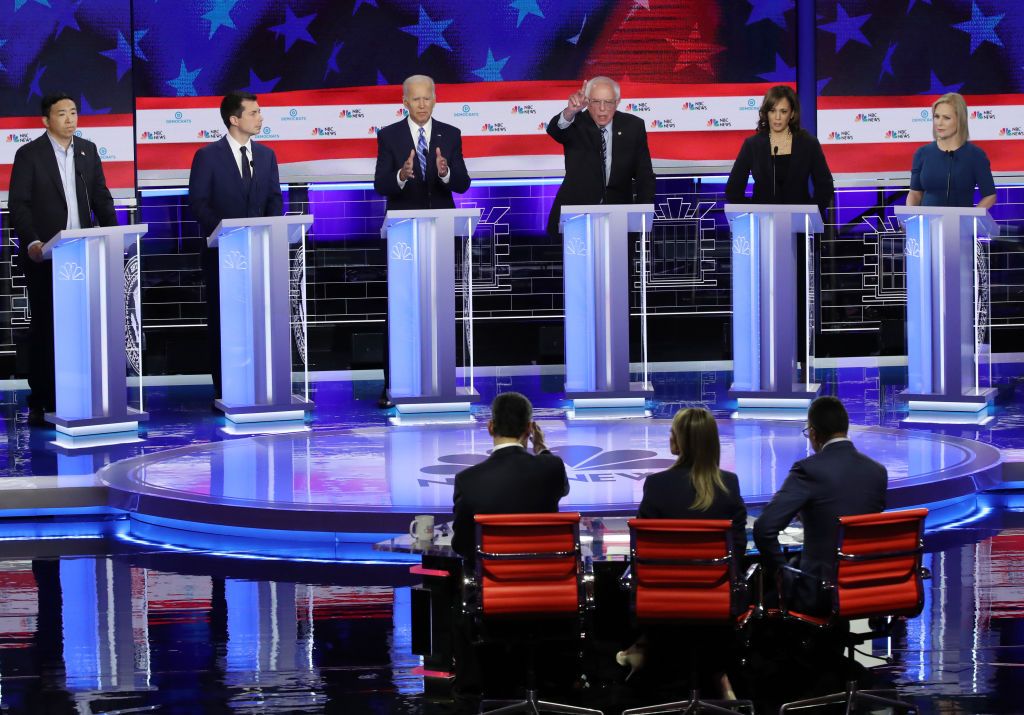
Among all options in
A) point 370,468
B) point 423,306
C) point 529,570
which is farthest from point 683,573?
point 423,306

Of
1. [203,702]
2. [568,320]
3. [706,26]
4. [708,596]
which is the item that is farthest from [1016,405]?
[203,702]

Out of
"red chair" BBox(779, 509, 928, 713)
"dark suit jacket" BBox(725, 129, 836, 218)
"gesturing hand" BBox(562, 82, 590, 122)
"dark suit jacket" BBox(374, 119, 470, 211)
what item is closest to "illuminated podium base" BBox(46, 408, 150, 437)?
"dark suit jacket" BBox(374, 119, 470, 211)

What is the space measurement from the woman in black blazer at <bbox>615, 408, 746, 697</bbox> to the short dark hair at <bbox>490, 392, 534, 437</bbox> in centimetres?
37

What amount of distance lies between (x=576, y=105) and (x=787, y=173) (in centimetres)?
→ 119

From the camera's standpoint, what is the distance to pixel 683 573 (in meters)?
3.61

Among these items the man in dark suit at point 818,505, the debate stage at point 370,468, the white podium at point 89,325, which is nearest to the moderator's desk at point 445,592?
the man in dark suit at point 818,505

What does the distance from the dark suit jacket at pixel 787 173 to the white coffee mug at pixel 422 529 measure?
13.8 ft

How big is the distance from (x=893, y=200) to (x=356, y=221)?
12.6 feet

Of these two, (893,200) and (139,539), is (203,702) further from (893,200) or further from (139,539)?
(893,200)

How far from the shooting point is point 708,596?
360 centimetres

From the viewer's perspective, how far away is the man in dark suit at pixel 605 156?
8.14 metres

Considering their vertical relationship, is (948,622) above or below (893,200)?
below

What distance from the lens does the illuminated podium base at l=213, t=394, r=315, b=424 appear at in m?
7.68

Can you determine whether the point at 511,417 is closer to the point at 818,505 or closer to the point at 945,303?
the point at 818,505
